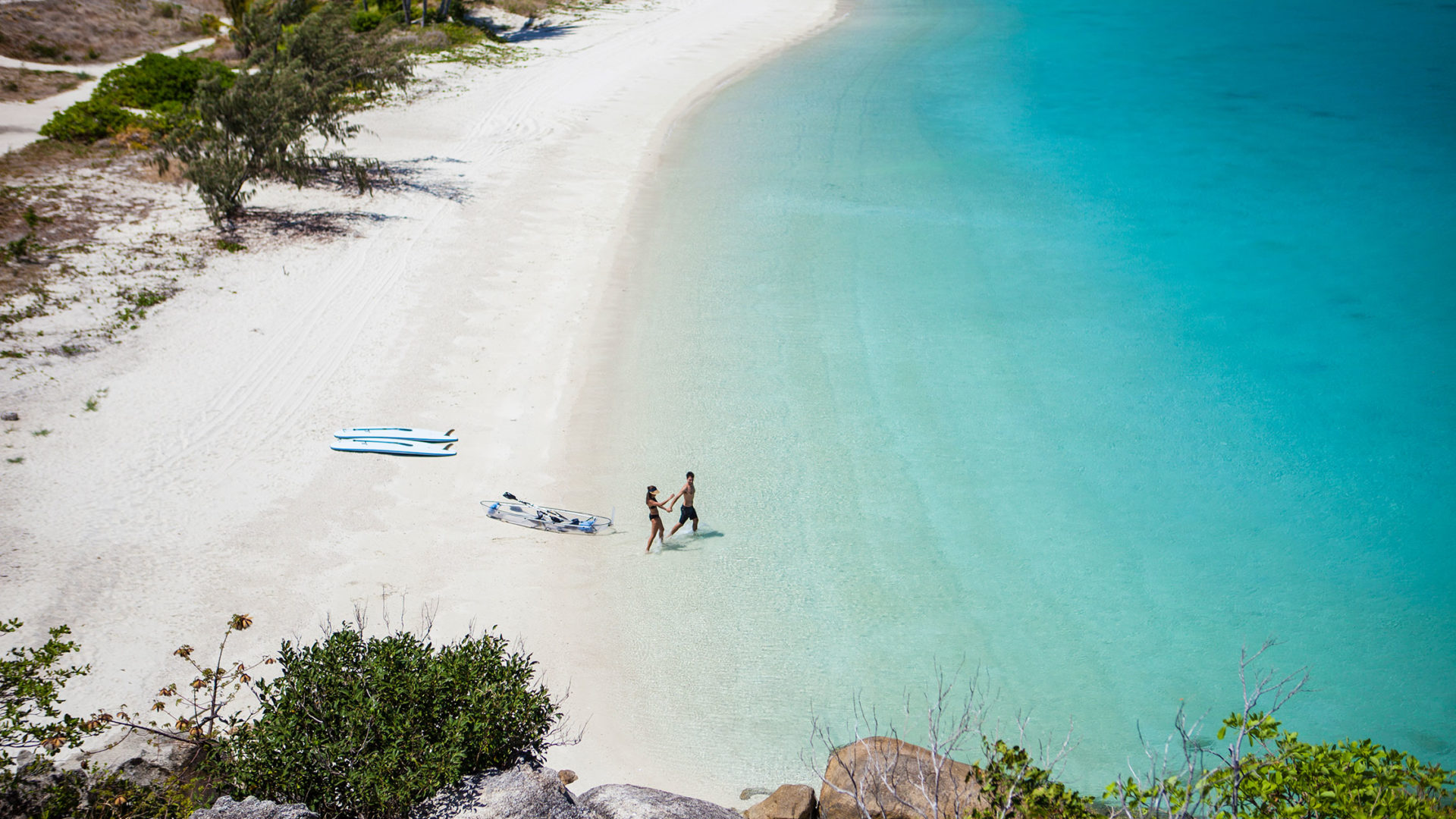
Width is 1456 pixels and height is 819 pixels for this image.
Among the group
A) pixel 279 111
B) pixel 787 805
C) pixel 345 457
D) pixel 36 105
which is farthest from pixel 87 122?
pixel 787 805

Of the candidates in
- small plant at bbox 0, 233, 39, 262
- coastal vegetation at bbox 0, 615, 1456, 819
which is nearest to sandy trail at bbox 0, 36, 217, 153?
small plant at bbox 0, 233, 39, 262

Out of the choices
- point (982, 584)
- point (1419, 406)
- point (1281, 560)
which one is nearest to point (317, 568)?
point (982, 584)

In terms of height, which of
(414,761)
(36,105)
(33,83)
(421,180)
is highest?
(33,83)

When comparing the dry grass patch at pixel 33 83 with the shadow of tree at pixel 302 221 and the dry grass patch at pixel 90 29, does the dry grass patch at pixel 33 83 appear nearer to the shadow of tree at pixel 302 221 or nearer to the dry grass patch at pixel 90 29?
the dry grass patch at pixel 90 29

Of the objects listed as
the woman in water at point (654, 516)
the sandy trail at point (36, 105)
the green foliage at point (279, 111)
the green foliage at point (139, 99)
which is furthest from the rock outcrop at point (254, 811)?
the sandy trail at point (36, 105)

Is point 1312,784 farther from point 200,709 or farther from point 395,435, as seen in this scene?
point 395,435

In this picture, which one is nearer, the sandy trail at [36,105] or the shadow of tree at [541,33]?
the sandy trail at [36,105]

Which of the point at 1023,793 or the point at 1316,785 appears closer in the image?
the point at 1316,785
